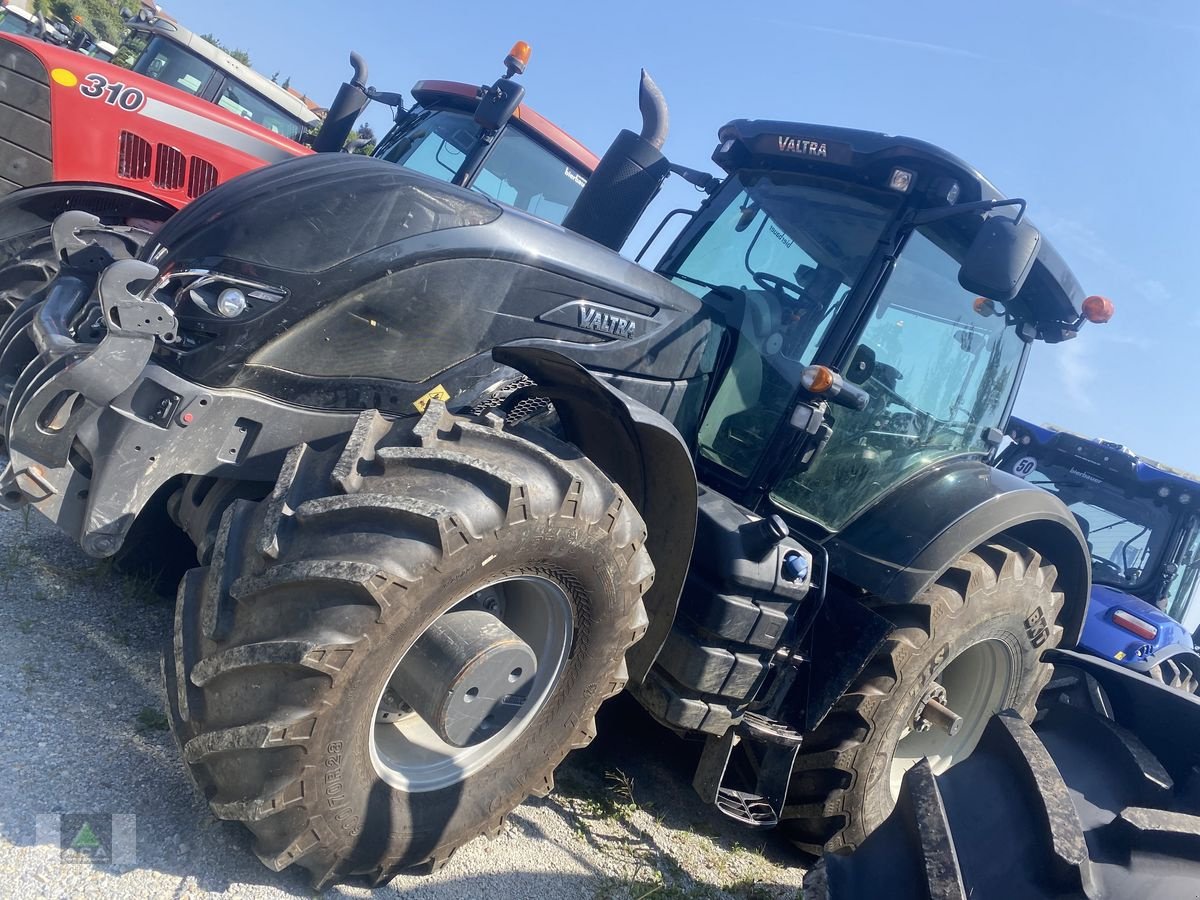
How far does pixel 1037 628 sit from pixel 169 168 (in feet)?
15.6

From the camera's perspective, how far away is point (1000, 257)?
262cm

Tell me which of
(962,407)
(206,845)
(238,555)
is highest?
(962,407)

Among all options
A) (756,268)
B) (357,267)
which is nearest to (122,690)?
(357,267)

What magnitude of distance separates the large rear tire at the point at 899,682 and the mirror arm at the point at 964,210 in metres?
1.23

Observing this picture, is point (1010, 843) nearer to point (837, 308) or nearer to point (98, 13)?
point (837, 308)

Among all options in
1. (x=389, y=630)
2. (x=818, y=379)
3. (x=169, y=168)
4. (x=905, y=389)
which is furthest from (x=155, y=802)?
(x=169, y=168)

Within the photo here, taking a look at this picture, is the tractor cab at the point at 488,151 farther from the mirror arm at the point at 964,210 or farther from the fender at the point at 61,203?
the mirror arm at the point at 964,210

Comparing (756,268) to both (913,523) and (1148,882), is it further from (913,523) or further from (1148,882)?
(1148,882)

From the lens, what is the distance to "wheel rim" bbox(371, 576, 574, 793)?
2264mm

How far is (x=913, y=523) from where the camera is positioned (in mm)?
3006

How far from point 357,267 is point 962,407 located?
98.0 inches

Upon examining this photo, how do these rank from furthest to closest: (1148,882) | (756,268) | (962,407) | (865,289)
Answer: (962,407)
(756,268)
(865,289)
(1148,882)

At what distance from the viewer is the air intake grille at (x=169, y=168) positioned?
448 centimetres

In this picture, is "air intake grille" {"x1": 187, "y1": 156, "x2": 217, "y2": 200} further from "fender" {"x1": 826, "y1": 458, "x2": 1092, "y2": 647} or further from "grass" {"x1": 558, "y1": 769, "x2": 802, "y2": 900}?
"fender" {"x1": 826, "y1": 458, "x2": 1092, "y2": 647}
